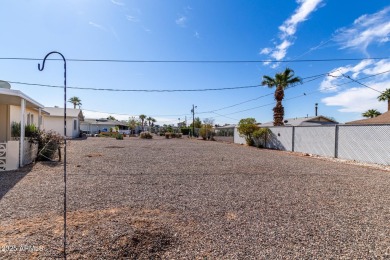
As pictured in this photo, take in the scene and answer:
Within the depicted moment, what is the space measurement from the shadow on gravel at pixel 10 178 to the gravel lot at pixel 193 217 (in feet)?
0.10

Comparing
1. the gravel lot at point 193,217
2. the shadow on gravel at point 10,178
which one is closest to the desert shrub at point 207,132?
the shadow on gravel at point 10,178

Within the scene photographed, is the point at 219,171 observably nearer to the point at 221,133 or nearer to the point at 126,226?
the point at 126,226

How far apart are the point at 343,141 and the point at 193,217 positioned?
13727 millimetres

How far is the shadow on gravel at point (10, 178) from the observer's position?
615 centimetres

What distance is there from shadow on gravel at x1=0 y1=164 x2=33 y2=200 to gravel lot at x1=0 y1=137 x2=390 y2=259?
32mm

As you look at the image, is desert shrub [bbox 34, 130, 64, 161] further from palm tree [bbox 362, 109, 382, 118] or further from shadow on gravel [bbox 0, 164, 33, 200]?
palm tree [bbox 362, 109, 382, 118]

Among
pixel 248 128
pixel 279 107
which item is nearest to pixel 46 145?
pixel 248 128

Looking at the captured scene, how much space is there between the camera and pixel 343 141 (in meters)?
14.5

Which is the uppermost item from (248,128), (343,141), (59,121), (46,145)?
(59,121)

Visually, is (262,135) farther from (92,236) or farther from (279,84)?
(92,236)

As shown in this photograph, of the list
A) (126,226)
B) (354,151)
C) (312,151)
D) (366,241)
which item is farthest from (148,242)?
(312,151)

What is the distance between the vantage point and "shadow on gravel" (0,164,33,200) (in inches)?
242

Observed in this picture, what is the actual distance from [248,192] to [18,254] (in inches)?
197

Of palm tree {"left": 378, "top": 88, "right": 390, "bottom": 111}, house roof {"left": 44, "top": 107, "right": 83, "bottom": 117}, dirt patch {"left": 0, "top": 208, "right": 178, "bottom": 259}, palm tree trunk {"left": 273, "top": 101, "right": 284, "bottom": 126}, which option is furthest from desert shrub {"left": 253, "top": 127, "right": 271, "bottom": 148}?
house roof {"left": 44, "top": 107, "right": 83, "bottom": 117}
